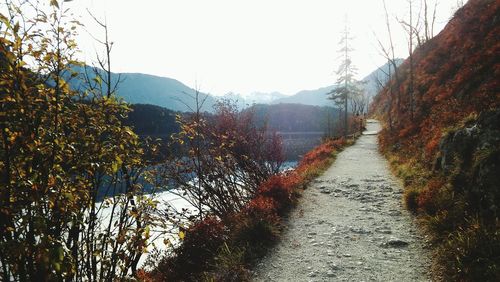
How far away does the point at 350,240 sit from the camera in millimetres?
8016

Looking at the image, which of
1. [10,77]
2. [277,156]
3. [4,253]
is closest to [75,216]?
[4,253]

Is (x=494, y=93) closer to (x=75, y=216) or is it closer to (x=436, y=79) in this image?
(x=436, y=79)

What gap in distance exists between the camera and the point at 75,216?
3.60 m

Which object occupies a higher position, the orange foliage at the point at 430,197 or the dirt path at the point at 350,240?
the orange foliage at the point at 430,197

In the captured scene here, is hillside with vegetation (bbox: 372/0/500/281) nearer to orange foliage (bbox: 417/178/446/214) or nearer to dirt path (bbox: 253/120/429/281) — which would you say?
orange foliage (bbox: 417/178/446/214)

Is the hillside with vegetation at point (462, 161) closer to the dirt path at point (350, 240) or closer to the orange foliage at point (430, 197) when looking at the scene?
the orange foliage at point (430, 197)

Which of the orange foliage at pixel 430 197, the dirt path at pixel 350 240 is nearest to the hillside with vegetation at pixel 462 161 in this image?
the orange foliage at pixel 430 197

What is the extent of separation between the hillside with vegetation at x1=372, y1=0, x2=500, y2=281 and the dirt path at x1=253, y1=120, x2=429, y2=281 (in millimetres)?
533

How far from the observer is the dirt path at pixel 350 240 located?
6527 mm

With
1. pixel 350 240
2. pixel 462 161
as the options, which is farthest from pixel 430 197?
pixel 350 240

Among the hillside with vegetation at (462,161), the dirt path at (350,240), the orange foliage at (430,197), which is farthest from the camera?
the orange foliage at (430,197)

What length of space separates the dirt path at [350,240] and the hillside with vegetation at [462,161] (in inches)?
21.0

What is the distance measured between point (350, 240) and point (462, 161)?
158 inches

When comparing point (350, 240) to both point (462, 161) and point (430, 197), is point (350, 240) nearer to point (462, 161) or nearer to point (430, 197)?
point (430, 197)
